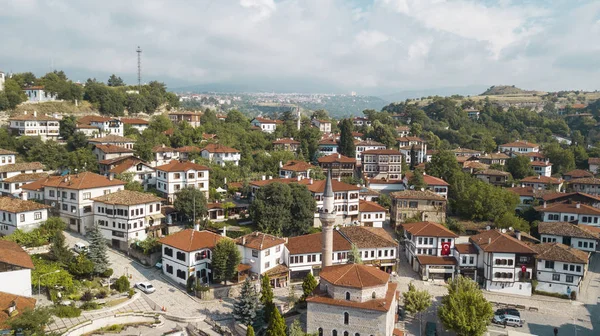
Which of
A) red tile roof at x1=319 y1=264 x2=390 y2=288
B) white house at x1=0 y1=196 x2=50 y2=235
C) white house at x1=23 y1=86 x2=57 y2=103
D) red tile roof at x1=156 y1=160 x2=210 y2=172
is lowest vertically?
red tile roof at x1=319 y1=264 x2=390 y2=288

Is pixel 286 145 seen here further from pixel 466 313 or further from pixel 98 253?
pixel 466 313

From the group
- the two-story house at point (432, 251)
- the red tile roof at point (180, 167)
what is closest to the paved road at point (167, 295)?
the red tile roof at point (180, 167)

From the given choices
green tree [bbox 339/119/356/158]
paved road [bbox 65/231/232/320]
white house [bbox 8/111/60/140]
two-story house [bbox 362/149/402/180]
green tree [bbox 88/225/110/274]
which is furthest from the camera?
green tree [bbox 339/119/356/158]

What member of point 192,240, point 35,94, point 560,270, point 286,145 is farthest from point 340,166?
point 35,94

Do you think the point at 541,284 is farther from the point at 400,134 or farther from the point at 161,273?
the point at 400,134

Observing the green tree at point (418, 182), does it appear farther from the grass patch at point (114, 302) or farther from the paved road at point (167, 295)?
the grass patch at point (114, 302)

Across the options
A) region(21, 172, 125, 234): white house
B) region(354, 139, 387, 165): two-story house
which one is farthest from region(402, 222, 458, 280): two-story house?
region(354, 139, 387, 165): two-story house

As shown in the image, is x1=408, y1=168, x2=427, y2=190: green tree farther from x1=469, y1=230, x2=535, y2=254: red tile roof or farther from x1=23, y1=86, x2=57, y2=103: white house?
x1=23, y1=86, x2=57, y2=103: white house
